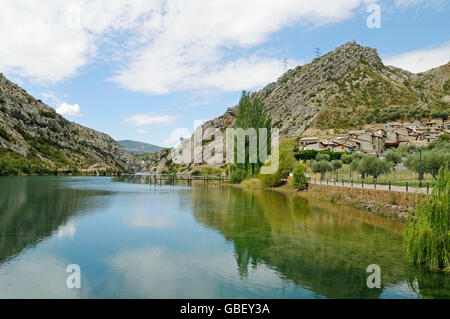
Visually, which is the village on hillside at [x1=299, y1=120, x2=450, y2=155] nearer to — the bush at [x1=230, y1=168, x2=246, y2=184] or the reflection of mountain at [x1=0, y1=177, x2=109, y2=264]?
the bush at [x1=230, y1=168, x2=246, y2=184]

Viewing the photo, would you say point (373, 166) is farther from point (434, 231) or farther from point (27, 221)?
point (27, 221)

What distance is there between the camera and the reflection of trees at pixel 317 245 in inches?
572

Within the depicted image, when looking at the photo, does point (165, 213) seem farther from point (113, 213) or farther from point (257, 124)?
point (257, 124)

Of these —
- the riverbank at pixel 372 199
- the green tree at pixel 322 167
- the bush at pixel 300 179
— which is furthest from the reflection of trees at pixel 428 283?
the green tree at pixel 322 167

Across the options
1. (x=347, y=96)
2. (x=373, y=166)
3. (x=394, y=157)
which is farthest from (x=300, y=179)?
(x=347, y=96)

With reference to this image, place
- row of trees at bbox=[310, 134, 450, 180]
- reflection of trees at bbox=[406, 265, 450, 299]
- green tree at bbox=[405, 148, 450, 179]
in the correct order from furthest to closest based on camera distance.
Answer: row of trees at bbox=[310, 134, 450, 180], green tree at bbox=[405, 148, 450, 179], reflection of trees at bbox=[406, 265, 450, 299]

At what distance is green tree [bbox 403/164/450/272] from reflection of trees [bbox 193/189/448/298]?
1264mm

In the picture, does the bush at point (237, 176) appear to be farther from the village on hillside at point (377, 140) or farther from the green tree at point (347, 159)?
the village on hillside at point (377, 140)

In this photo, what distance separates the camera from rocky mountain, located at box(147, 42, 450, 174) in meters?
140

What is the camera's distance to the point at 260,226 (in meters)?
27.6

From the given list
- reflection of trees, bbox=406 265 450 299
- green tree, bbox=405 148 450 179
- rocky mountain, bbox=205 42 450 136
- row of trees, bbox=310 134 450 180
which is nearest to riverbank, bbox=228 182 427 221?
row of trees, bbox=310 134 450 180

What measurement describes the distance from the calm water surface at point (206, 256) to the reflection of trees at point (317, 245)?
0.18 ft

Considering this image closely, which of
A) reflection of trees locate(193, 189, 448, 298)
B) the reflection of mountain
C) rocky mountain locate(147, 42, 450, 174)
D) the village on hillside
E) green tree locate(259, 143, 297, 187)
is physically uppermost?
rocky mountain locate(147, 42, 450, 174)
